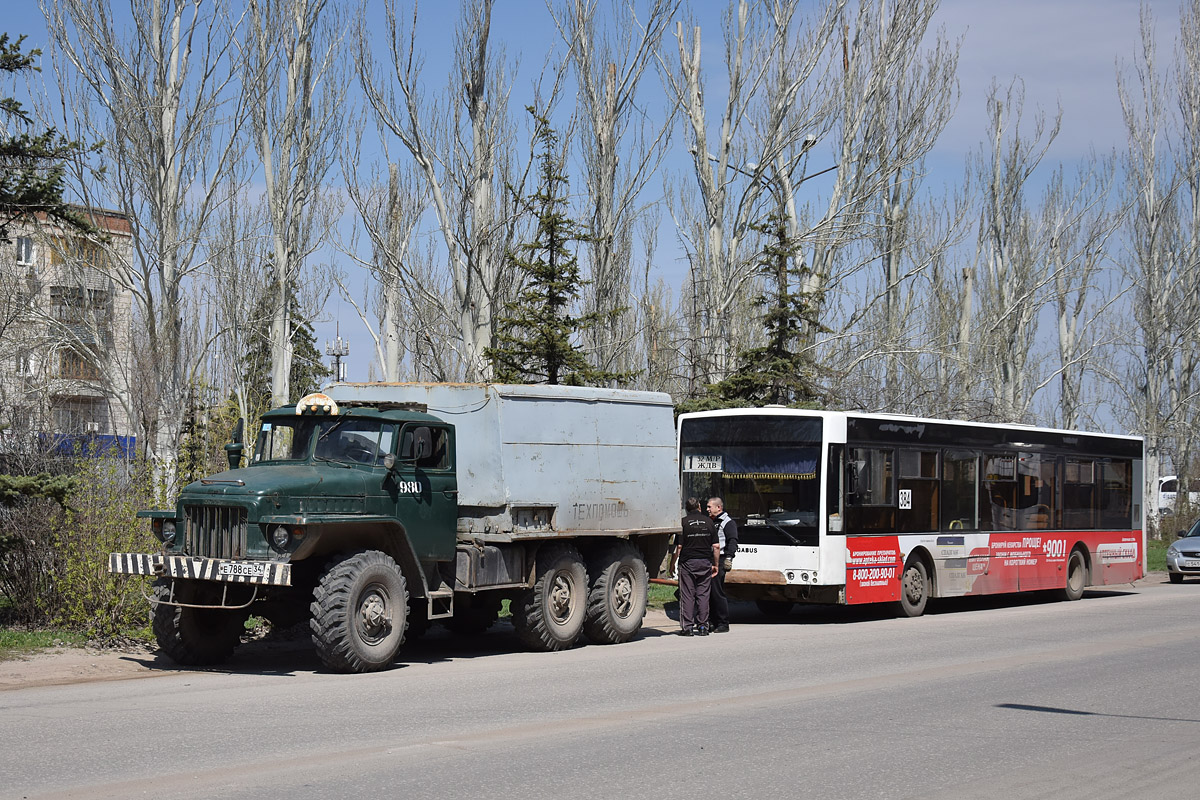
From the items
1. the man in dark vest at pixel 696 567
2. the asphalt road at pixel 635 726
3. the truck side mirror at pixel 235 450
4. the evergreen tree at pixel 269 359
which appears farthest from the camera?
the evergreen tree at pixel 269 359

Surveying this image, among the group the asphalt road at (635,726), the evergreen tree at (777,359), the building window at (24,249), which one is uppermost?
the building window at (24,249)

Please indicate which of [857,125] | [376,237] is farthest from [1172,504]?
[376,237]

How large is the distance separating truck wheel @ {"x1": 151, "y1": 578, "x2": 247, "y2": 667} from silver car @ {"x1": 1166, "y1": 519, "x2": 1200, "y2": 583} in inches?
988

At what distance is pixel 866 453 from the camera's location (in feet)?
64.0

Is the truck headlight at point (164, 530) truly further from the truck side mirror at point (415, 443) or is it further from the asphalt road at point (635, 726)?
the truck side mirror at point (415, 443)

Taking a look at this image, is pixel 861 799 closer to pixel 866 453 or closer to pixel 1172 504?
pixel 866 453

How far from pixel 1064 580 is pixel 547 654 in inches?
532

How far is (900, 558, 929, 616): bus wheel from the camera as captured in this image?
20578 millimetres

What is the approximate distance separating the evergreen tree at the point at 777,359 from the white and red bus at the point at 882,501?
5234mm

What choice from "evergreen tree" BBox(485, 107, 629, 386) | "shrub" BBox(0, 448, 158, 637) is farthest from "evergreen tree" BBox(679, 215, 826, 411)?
"shrub" BBox(0, 448, 158, 637)

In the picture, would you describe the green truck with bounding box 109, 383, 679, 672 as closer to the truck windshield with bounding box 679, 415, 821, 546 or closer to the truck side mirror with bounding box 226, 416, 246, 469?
the truck side mirror with bounding box 226, 416, 246, 469

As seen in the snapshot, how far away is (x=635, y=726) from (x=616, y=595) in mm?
6602

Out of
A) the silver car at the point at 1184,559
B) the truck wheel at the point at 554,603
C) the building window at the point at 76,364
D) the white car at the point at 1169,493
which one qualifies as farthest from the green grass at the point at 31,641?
the white car at the point at 1169,493

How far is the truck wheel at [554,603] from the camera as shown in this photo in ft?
48.8
